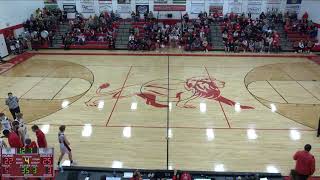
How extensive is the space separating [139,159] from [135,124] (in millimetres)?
2438

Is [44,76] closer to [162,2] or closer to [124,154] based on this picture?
[124,154]

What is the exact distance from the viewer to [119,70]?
1833 cm

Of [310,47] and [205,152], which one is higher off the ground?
[310,47]

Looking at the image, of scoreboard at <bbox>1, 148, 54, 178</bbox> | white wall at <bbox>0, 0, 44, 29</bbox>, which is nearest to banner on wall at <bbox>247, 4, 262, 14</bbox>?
white wall at <bbox>0, 0, 44, 29</bbox>

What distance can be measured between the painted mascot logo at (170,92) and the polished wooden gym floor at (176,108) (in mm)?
47

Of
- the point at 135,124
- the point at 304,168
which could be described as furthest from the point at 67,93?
the point at 304,168

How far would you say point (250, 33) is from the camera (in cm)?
2394

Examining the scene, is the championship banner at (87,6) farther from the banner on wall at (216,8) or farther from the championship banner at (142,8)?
the banner on wall at (216,8)

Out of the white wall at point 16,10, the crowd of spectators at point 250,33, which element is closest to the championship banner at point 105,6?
the white wall at point 16,10

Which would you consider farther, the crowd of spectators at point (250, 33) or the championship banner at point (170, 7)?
the championship banner at point (170, 7)

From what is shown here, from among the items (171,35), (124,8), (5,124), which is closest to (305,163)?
(5,124)

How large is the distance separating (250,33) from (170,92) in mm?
12371

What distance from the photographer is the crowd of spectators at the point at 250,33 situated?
912 inches

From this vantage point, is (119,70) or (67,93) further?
(119,70)
